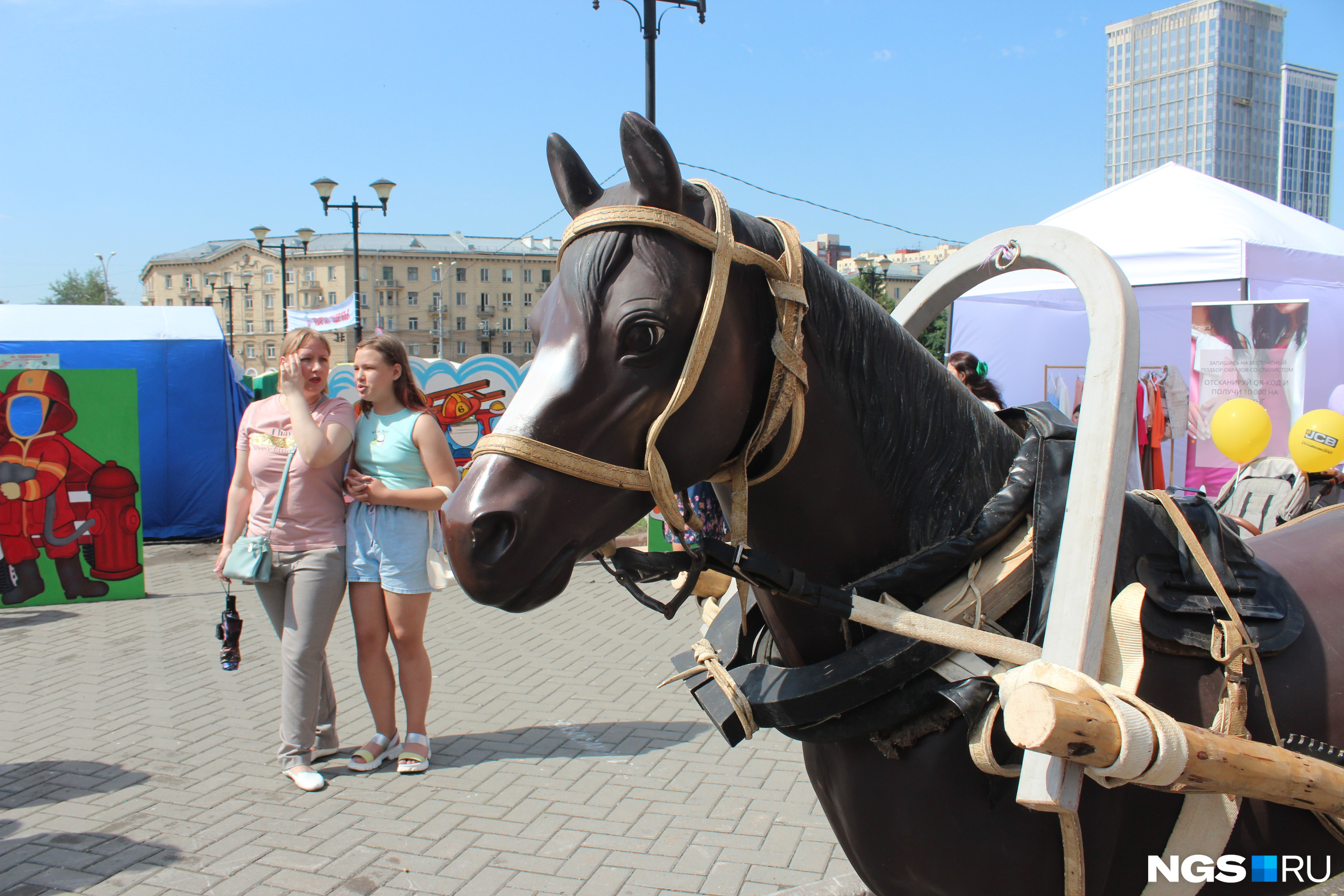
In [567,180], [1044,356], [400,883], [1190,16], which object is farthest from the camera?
[1190,16]

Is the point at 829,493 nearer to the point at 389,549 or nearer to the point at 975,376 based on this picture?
the point at 389,549

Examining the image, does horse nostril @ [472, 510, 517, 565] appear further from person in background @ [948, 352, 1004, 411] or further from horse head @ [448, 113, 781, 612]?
person in background @ [948, 352, 1004, 411]

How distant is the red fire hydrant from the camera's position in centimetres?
753

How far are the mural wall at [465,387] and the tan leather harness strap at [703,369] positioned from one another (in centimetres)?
938

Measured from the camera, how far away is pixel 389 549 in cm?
Result: 398

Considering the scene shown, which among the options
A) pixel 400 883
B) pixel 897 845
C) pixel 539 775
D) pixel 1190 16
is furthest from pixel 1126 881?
pixel 1190 16

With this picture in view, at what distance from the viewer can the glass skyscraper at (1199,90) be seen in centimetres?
6300

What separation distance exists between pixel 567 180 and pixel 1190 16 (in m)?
76.4

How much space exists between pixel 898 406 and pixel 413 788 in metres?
3.41

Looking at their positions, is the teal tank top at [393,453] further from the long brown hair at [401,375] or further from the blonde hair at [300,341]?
the blonde hair at [300,341]

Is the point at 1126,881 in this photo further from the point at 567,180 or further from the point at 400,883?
the point at 400,883

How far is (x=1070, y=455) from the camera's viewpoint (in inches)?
58.4

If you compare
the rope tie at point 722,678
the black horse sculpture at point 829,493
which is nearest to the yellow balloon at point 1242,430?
the black horse sculpture at point 829,493

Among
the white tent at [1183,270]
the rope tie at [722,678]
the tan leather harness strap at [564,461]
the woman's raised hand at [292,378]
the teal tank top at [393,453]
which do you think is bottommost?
the rope tie at [722,678]
